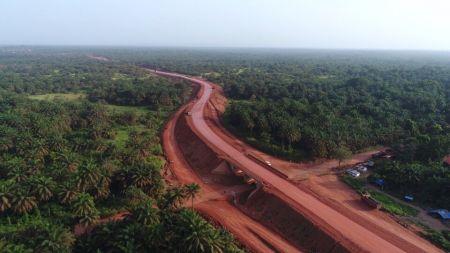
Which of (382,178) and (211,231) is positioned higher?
(211,231)

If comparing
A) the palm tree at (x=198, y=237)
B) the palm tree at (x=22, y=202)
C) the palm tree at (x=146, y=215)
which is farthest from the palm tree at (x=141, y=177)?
the palm tree at (x=198, y=237)

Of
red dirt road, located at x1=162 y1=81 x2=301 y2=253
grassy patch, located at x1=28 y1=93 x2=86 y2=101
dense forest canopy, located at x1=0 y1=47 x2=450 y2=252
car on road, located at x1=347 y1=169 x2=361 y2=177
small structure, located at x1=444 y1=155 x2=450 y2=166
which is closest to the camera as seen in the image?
dense forest canopy, located at x1=0 y1=47 x2=450 y2=252

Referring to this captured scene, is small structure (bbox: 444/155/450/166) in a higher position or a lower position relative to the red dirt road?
higher

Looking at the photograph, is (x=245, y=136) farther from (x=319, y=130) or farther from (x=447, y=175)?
(x=447, y=175)

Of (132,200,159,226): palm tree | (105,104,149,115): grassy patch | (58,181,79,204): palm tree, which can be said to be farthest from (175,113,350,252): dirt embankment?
(105,104,149,115): grassy patch

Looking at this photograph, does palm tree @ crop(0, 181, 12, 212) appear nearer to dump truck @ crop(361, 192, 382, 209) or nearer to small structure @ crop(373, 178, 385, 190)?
dump truck @ crop(361, 192, 382, 209)

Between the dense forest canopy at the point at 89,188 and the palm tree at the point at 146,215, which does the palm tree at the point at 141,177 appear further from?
the palm tree at the point at 146,215

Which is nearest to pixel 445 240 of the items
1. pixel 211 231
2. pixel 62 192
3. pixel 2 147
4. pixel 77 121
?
pixel 211 231
